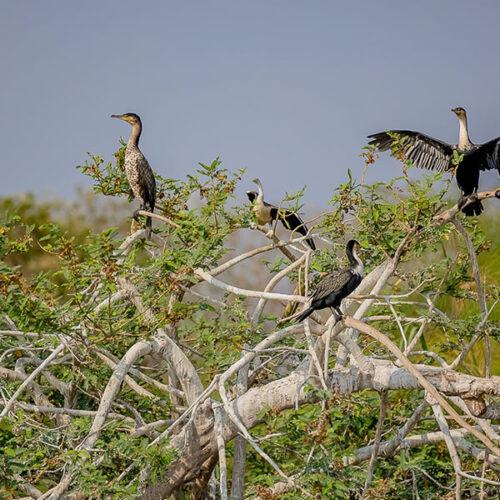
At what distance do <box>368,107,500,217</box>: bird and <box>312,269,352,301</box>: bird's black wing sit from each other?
56.7 inches

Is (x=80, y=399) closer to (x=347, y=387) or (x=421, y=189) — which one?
(x=347, y=387)

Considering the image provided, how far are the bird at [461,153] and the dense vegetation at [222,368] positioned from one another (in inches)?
18.9

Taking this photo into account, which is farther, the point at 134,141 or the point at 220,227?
the point at 134,141

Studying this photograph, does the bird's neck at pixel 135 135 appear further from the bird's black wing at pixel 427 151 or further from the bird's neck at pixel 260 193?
the bird's black wing at pixel 427 151

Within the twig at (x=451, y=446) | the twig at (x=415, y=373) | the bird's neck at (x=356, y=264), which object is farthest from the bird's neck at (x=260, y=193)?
the twig at (x=415, y=373)

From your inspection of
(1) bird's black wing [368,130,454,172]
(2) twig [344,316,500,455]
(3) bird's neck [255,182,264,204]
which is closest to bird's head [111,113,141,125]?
(3) bird's neck [255,182,264,204]

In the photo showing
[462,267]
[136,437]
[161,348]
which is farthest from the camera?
[462,267]

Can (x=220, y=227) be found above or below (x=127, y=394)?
above

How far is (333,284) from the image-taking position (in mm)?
4328

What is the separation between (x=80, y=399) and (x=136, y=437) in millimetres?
1482

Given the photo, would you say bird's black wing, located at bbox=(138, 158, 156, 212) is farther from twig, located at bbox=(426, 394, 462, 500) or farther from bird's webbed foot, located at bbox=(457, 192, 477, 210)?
twig, located at bbox=(426, 394, 462, 500)

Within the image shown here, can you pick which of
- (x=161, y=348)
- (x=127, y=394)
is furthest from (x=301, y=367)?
(x=127, y=394)

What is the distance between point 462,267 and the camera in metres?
5.50

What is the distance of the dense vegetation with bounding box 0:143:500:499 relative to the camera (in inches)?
168
